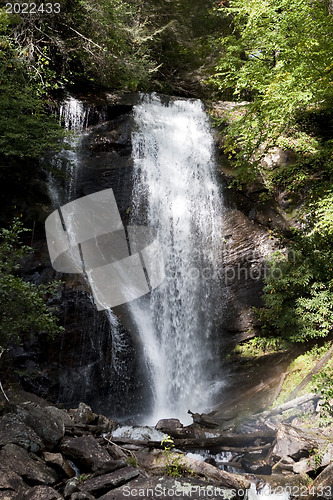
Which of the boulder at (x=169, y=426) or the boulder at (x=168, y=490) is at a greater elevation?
the boulder at (x=168, y=490)

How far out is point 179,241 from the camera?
35.9 ft

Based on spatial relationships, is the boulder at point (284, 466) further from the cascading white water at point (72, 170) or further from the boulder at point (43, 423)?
the cascading white water at point (72, 170)

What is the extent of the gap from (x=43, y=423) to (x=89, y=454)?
0.76 meters

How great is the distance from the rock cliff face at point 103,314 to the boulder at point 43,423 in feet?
6.59

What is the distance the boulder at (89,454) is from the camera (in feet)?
13.1

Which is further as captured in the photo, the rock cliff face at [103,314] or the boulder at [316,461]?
the rock cliff face at [103,314]

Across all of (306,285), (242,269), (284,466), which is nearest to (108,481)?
(284,466)

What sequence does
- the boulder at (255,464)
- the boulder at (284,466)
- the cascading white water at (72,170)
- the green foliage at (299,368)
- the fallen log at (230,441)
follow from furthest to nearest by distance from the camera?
the cascading white water at (72,170)
the green foliage at (299,368)
the fallen log at (230,441)
the boulder at (255,464)
the boulder at (284,466)

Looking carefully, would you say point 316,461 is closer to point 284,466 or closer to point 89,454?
point 284,466

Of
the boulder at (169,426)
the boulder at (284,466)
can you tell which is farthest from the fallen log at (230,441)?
the boulder at (284,466)

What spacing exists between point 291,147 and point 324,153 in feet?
5.67

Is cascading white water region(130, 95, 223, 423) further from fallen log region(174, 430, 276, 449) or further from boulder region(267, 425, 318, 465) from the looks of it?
boulder region(267, 425, 318, 465)

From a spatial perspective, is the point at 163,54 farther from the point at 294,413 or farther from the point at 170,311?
the point at 294,413

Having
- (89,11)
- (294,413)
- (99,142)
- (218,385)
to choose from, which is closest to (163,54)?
(89,11)
